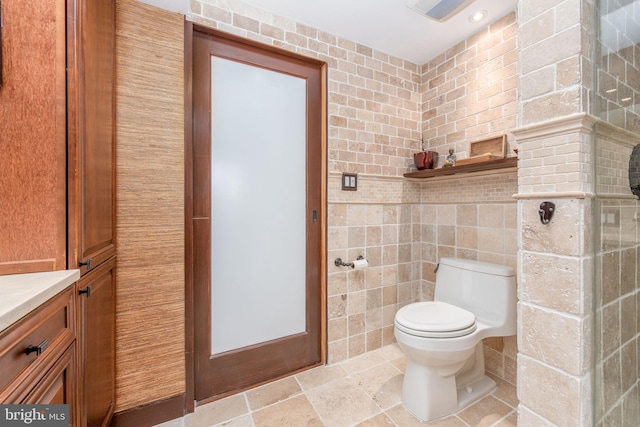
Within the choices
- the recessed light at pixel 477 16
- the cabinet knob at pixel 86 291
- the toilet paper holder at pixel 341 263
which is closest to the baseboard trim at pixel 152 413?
the cabinet knob at pixel 86 291

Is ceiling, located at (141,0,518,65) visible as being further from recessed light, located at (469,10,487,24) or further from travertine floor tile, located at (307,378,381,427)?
travertine floor tile, located at (307,378,381,427)

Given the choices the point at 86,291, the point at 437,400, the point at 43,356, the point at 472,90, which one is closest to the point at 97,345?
the point at 86,291

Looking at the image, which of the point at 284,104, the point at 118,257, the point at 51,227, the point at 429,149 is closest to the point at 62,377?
the point at 51,227

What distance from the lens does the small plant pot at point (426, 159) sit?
211 cm

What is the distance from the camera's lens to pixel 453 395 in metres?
1.49

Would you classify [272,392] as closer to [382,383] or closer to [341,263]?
[382,383]

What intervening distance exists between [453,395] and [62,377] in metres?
1.76

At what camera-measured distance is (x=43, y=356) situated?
680 millimetres

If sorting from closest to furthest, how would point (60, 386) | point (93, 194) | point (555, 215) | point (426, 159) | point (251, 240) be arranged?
point (60, 386)
point (555, 215)
point (93, 194)
point (251, 240)
point (426, 159)

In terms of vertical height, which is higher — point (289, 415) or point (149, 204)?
point (149, 204)

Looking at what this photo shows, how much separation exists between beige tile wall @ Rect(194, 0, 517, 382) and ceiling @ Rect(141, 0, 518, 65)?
6 cm

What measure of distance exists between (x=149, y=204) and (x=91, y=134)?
0.46 metres

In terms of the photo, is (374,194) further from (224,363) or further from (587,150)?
(224,363)

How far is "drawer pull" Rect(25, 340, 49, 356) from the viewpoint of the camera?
24.5 inches
